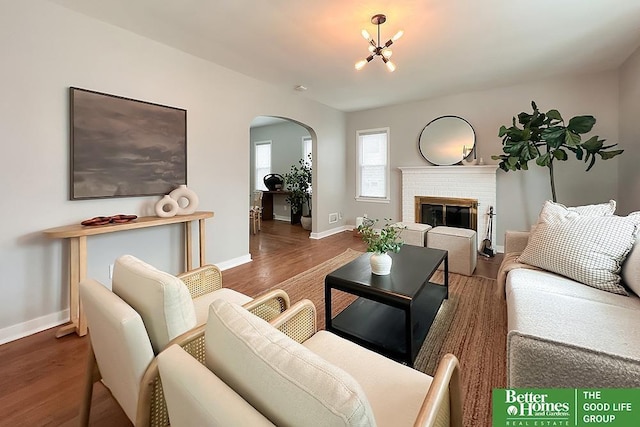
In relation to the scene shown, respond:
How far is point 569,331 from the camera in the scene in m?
1.25

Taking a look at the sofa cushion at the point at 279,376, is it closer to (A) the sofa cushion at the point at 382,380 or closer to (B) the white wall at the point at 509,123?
(A) the sofa cushion at the point at 382,380

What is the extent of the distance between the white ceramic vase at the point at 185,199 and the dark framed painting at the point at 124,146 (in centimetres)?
14

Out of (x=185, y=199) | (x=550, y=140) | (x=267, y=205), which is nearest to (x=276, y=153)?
(x=267, y=205)

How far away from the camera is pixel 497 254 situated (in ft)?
14.4

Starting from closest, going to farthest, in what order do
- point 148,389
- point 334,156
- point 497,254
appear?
1. point 148,389
2. point 497,254
3. point 334,156

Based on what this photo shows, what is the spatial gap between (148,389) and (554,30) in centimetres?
405

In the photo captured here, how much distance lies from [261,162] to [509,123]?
616 centimetres

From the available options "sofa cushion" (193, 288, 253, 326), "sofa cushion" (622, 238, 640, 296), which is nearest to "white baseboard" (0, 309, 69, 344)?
"sofa cushion" (193, 288, 253, 326)

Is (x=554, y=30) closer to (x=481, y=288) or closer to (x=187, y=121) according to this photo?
(x=481, y=288)

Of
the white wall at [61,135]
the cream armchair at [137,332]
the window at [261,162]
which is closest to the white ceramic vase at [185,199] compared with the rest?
the white wall at [61,135]

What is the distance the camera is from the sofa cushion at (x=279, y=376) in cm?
53

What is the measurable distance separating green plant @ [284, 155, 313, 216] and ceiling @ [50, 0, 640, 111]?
10.2ft

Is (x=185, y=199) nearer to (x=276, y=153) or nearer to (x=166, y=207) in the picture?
(x=166, y=207)

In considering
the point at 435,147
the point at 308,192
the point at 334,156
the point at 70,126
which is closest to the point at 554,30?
the point at 435,147
